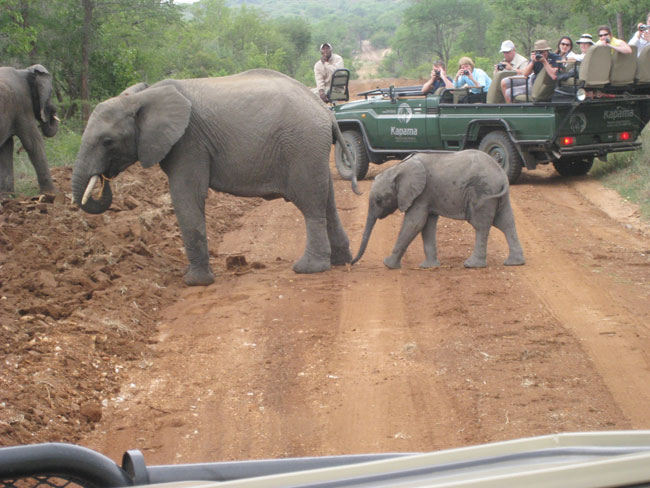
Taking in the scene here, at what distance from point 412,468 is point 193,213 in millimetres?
7153

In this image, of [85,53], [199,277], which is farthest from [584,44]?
[85,53]

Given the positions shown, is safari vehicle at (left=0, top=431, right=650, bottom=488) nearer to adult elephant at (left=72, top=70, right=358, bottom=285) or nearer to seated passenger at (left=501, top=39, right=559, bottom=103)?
adult elephant at (left=72, top=70, right=358, bottom=285)

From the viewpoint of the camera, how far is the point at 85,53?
18.0 meters

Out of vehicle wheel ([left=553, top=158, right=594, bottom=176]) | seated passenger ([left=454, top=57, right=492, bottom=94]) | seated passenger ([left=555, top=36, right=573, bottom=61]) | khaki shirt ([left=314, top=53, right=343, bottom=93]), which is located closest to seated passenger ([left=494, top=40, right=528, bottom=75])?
seated passenger ([left=454, top=57, right=492, bottom=94])

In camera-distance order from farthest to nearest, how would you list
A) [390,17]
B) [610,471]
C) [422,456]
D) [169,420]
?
1. [390,17]
2. [169,420]
3. [422,456]
4. [610,471]

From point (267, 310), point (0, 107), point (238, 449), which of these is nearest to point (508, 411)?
point (238, 449)

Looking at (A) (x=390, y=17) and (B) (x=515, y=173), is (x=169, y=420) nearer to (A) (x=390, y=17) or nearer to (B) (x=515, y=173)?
(B) (x=515, y=173)

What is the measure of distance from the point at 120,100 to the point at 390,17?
8424 centimetres

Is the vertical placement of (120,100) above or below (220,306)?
above

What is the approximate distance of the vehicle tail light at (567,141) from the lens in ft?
43.4

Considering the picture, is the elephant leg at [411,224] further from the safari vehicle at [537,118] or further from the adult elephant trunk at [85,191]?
the safari vehicle at [537,118]

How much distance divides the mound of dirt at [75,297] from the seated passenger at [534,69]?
15.6ft

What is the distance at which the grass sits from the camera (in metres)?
12.4

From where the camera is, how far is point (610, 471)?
1.69m
